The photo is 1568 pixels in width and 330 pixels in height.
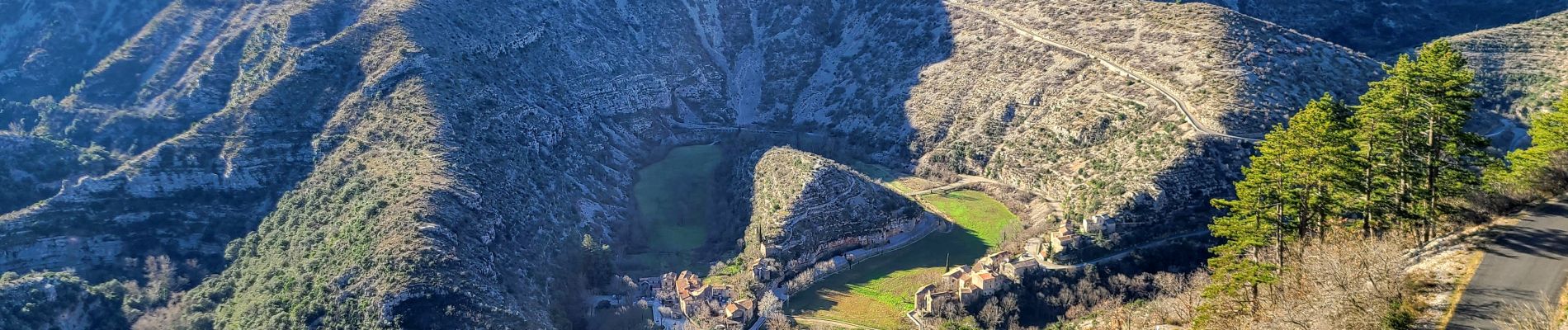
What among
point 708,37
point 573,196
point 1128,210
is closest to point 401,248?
point 573,196

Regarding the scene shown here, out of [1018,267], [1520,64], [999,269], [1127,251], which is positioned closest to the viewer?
[1018,267]

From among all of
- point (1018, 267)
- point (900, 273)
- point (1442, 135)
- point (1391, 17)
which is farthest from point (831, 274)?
point (1391, 17)

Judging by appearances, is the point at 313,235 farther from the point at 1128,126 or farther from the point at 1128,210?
the point at 1128,126

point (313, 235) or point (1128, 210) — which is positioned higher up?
point (313, 235)

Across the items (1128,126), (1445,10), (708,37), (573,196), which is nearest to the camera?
(1128,126)

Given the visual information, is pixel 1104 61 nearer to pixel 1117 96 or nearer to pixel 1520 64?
pixel 1117 96

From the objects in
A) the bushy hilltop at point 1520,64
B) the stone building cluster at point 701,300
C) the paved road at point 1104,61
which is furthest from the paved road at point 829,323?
the bushy hilltop at point 1520,64
